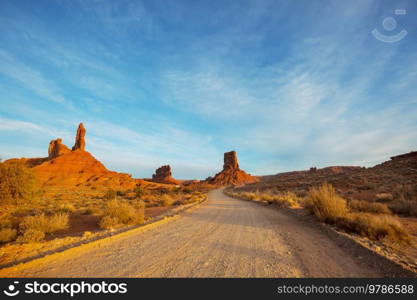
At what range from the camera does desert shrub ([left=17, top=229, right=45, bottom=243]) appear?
20.5 ft

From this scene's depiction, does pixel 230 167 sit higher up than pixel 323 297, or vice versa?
pixel 230 167

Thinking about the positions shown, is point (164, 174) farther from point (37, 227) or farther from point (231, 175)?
point (37, 227)

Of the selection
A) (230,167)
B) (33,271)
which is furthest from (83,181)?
(230,167)

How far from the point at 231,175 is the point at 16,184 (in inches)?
4990

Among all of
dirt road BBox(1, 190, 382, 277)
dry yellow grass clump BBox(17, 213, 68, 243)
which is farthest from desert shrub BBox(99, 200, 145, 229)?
dirt road BBox(1, 190, 382, 277)

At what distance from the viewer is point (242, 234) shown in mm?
6605

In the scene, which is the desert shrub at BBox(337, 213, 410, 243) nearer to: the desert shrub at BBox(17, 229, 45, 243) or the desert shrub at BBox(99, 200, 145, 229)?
the desert shrub at BBox(99, 200, 145, 229)

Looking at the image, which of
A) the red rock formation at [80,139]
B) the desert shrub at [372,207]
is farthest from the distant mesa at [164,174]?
the desert shrub at [372,207]

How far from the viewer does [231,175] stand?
438 ft

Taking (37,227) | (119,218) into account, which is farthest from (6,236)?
(119,218)

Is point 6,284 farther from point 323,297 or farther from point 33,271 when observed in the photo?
point 323,297

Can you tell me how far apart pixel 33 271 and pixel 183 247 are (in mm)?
3125

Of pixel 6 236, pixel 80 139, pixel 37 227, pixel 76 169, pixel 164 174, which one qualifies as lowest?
pixel 6 236

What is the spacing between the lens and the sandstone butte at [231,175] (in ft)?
415
